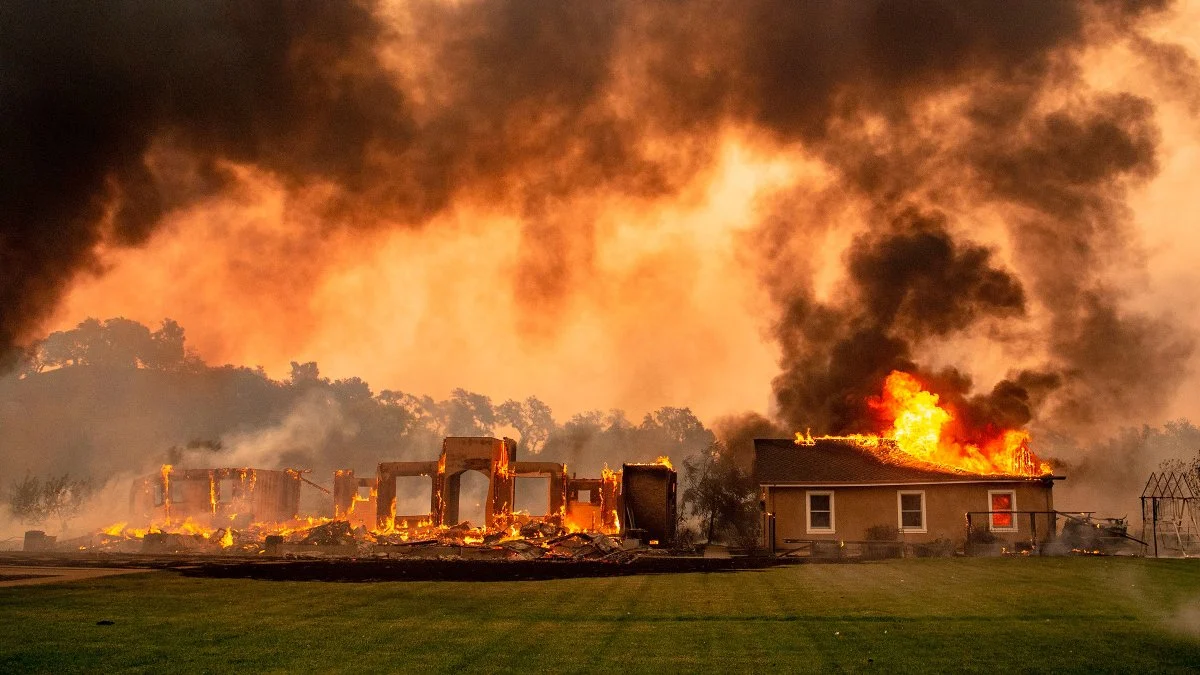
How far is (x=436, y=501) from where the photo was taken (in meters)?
56.0

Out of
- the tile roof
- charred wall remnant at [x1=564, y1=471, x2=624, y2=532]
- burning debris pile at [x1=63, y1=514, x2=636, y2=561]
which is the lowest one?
burning debris pile at [x1=63, y1=514, x2=636, y2=561]

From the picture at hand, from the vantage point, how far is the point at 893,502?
138 ft

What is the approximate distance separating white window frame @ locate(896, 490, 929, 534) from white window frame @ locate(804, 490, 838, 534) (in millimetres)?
2647

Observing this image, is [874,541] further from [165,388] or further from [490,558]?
[165,388]

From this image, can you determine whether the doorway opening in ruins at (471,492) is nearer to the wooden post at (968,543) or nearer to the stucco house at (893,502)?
the stucco house at (893,502)

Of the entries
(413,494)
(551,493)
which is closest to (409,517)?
(551,493)

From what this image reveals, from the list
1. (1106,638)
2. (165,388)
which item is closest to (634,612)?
(1106,638)

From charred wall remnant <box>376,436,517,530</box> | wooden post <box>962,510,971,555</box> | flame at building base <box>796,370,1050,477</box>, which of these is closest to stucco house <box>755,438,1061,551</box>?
wooden post <box>962,510,971,555</box>

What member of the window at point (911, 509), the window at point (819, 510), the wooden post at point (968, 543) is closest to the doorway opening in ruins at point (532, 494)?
the window at point (819, 510)

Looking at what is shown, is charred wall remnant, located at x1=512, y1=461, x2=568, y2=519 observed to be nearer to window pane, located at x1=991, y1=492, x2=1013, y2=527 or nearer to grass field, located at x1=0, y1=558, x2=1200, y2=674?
window pane, located at x1=991, y1=492, x2=1013, y2=527

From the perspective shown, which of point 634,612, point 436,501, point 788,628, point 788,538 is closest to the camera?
point 788,628

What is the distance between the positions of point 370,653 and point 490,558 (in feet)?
85.1

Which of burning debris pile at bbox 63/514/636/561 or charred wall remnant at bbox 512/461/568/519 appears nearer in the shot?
burning debris pile at bbox 63/514/636/561

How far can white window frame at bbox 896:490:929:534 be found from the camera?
41.4 meters
